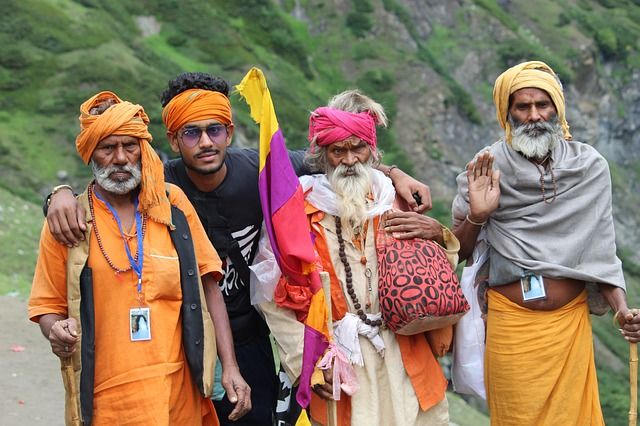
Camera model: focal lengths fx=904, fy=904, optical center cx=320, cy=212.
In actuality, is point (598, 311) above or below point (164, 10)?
below

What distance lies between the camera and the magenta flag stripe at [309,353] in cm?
416

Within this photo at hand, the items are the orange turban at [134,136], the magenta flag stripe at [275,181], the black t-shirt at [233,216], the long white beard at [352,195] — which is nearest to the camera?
the orange turban at [134,136]

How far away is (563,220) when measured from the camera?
454cm

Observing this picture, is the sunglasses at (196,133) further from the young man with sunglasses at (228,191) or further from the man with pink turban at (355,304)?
the man with pink turban at (355,304)

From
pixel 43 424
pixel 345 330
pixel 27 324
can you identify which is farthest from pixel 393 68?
pixel 345 330

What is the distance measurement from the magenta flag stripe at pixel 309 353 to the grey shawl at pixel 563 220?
3.47 feet

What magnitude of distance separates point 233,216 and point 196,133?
479mm

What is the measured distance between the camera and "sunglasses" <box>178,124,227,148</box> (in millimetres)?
4430

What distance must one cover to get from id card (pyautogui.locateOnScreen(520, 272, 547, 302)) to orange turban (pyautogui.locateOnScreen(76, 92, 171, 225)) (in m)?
1.81

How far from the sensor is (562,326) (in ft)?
14.8

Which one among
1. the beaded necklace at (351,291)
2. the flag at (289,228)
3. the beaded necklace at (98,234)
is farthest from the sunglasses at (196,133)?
the beaded necklace at (351,291)

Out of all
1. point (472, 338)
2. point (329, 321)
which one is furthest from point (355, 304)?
point (472, 338)

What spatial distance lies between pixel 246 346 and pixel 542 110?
1977 mm

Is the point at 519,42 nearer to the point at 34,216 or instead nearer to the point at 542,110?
the point at 34,216
